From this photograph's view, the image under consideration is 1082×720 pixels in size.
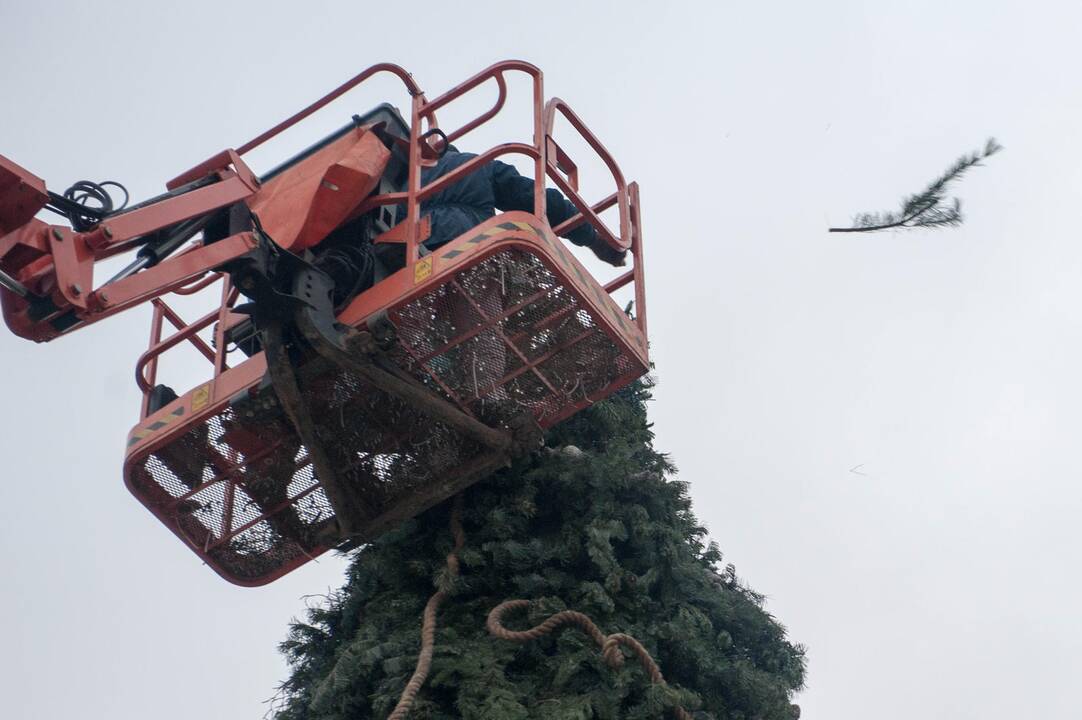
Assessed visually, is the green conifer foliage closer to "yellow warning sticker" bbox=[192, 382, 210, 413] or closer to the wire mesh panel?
the wire mesh panel

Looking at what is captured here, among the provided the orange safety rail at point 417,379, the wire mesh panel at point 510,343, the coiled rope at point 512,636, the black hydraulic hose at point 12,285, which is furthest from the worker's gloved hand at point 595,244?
the black hydraulic hose at point 12,285

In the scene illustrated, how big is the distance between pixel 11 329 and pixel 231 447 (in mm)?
1622

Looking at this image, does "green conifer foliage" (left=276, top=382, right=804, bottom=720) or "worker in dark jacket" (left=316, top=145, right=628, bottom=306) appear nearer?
"green conifer foliage" (left=276, top=382, right=804, bottom=720)

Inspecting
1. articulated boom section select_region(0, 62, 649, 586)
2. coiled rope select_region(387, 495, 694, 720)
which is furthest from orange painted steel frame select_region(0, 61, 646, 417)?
coiled rope select_region(387, 495, 694, 720)

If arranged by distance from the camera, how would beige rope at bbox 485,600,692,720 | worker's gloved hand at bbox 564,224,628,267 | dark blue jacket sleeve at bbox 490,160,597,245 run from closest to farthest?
beige rope at bbox 485,600,692,720
dark blue jacket sleeve at bbox 490,160,597,245
worker's gloved hand at bbox 564,224,628,267

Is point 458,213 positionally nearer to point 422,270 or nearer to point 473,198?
point 473,198

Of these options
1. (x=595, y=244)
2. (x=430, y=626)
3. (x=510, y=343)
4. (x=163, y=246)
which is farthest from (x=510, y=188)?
(x=430, y=626)

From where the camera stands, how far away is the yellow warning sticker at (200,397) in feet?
27.2

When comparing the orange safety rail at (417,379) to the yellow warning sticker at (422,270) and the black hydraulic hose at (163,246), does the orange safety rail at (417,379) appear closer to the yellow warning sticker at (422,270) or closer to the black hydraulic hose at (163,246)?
the yellow warning sticker at (422,270)

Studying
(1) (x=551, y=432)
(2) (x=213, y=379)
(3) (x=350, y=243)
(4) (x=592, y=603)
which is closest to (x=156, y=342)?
(2) (x=213, y=379)

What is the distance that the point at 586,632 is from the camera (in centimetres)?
754

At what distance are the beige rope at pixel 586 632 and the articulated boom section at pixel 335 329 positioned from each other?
91 centimetres

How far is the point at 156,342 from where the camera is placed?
9.18m

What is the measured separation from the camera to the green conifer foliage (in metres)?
7.34
